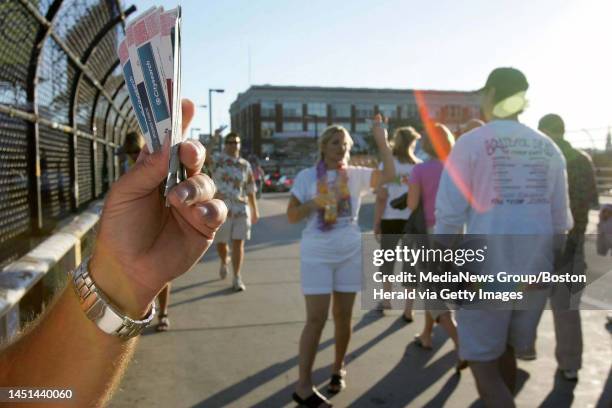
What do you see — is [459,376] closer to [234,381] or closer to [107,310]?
[234,381]

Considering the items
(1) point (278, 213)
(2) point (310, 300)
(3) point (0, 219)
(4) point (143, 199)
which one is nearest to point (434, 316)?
(2) point (310, 300)

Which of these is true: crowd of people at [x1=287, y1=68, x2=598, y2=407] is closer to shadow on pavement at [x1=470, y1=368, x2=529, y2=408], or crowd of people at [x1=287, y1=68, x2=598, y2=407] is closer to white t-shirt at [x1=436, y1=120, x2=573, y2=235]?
white t-shirt at [x1=436, y1=120, x2=573, y2=235]

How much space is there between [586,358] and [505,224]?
2.60m

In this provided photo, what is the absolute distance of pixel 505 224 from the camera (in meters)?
2.65

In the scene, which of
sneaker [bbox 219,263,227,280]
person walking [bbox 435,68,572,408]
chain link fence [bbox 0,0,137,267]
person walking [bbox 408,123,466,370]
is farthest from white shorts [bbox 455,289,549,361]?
sneaker [bbox 219,263,227,280]

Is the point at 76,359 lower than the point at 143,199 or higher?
lower

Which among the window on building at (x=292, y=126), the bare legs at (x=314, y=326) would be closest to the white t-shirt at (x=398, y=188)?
the bare legs at (x=314, y=326)

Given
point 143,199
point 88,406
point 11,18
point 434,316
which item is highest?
point 11,18

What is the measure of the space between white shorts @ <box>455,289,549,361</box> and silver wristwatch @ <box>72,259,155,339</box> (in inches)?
75.8

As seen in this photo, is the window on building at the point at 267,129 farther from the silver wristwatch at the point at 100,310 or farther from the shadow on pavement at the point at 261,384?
the silver wristwatch at the point at 100,310

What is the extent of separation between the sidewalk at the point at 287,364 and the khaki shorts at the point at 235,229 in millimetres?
926

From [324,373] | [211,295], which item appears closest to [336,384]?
[324,373]

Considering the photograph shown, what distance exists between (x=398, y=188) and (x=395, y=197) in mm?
105

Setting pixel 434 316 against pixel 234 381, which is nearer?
pixel 234 381
